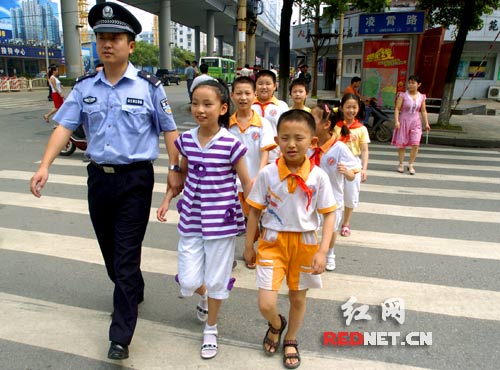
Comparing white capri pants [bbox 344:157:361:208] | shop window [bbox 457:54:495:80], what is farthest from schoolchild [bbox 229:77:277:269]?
shop window [bbox 457:54:495:80]

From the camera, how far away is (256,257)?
247 cm

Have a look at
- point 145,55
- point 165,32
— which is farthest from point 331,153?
point 145,55

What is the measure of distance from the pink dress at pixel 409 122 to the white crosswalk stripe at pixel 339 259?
0.62 meters

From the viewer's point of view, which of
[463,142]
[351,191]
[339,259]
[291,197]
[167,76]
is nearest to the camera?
[291,197]

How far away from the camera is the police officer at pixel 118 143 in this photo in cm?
249

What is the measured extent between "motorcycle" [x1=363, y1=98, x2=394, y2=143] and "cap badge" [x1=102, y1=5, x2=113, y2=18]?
902 cm

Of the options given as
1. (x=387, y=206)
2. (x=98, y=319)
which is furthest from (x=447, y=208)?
(x=98, y=319)

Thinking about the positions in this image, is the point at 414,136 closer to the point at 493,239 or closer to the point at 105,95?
the point at 493,239

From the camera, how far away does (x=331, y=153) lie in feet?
11.4

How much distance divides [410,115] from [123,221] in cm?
588

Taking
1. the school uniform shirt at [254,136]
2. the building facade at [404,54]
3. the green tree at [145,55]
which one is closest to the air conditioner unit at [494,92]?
the building facade at [404,54]

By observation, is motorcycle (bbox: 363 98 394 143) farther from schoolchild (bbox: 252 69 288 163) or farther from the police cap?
the police cap

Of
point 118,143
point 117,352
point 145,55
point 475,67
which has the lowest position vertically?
point 117,352

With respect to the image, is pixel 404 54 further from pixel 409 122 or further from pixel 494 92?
pixel 494 92
